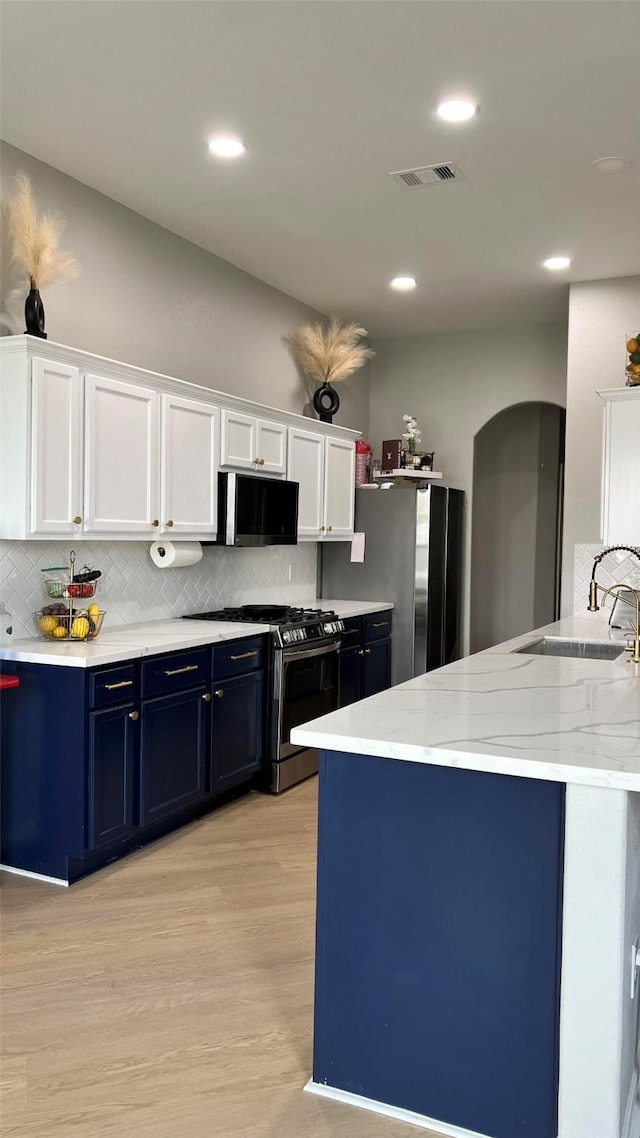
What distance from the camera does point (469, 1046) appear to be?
192 cm

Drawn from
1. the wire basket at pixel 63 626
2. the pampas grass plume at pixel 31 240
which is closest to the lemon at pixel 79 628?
the wire basket at pixel 63 626

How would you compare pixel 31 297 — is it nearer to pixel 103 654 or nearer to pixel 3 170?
pixel 3 170

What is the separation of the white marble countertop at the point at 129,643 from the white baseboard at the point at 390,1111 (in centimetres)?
168

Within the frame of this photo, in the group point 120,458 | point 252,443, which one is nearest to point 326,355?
point 252,443

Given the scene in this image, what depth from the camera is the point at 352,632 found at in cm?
539

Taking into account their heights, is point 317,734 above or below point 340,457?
below

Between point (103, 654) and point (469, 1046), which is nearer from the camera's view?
point (469, 1046)

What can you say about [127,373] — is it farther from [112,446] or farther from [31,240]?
[31,240]

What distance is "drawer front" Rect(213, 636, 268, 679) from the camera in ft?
13.4

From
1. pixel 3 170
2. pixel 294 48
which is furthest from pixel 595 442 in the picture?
pixel 3 170

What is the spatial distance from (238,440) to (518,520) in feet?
12.6

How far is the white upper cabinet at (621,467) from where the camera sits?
4.21 m

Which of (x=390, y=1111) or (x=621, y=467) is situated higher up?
(x=621, y=467)

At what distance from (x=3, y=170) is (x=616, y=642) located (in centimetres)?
327
